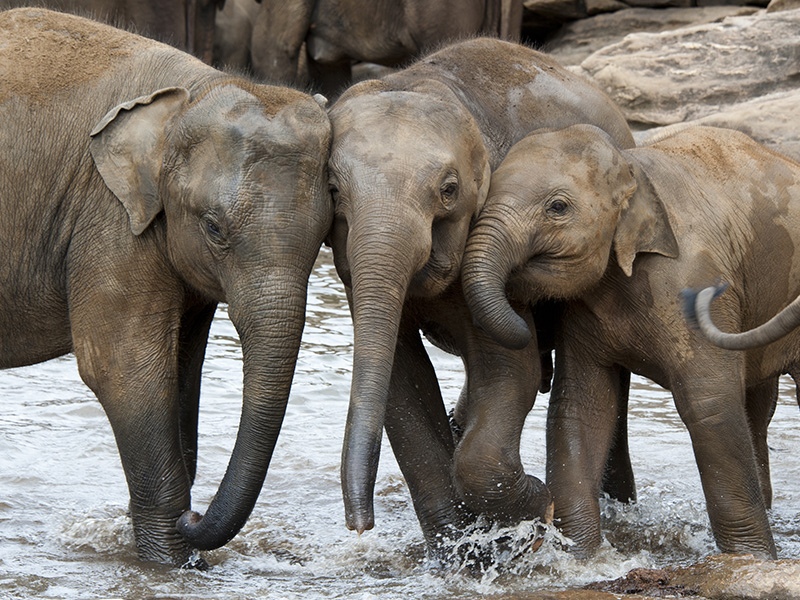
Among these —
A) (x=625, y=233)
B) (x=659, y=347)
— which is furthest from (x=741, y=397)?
(x=625, y=233)

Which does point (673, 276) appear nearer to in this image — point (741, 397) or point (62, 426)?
point (741, 397)

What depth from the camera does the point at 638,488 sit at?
7.14 metres

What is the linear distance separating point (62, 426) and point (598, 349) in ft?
10.4

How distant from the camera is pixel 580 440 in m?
5.82

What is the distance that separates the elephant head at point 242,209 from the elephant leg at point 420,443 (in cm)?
66

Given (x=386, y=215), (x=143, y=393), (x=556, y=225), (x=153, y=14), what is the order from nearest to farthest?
(x=386, y=215)
(x=556, y=225)
(x=143, y=393)
(x=153, y=14)

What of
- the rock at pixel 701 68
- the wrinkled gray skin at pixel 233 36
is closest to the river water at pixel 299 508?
the rock at pixel 701 68

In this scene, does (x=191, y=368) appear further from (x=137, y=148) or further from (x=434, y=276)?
(x=434, y=276)

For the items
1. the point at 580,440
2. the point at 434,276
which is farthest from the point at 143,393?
the point at 580,440

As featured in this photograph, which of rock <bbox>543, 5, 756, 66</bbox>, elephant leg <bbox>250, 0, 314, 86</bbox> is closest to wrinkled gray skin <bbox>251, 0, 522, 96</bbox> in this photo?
elephant leg <bbox>250, 0, 314, 86</bbox>

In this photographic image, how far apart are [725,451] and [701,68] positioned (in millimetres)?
6711

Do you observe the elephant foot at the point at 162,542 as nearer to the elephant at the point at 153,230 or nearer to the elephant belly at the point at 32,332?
the elephant at the point at 153,230

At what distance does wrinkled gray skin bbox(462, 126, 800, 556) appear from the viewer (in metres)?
5.41

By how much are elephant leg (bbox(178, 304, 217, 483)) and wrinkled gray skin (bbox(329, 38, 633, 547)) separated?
27.6 inches
